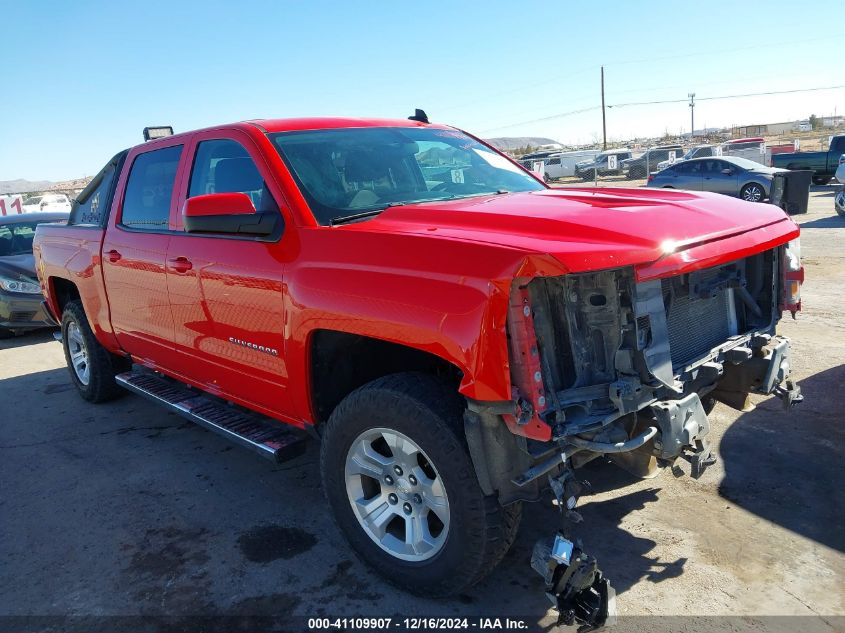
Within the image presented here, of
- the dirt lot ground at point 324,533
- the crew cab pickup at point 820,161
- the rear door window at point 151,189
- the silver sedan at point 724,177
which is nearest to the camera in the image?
the dirt lot ground at point 324,533

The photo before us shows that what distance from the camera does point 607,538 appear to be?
3338 mm

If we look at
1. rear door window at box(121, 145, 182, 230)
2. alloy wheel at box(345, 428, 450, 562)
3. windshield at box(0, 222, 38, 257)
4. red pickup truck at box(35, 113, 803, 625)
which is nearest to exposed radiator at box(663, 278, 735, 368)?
red pickup truck at box(35, 113, 803, 625)

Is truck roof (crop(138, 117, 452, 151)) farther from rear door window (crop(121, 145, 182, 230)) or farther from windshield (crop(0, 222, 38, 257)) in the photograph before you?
windshield (crop(0, 222, 38, 257))

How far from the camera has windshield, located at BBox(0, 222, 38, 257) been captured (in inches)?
387

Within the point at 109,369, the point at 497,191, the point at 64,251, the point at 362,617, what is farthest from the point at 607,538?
the point at 64,251

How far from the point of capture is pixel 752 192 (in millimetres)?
18031

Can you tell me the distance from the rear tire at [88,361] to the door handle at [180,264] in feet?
7.04

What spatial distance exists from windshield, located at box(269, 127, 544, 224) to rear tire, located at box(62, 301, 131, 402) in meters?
3.12

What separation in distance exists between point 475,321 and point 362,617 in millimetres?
1411

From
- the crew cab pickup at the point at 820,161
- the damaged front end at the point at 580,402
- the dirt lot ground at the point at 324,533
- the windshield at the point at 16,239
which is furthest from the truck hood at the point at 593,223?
the crew cab pickup at the point at 820,161

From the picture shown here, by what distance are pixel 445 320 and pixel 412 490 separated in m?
0.83

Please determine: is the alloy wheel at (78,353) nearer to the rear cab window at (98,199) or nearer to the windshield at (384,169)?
the rear cab window at (98,199)

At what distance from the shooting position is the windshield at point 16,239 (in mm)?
9836

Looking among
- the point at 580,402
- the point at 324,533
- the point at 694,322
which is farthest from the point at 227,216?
the point at 694,322
